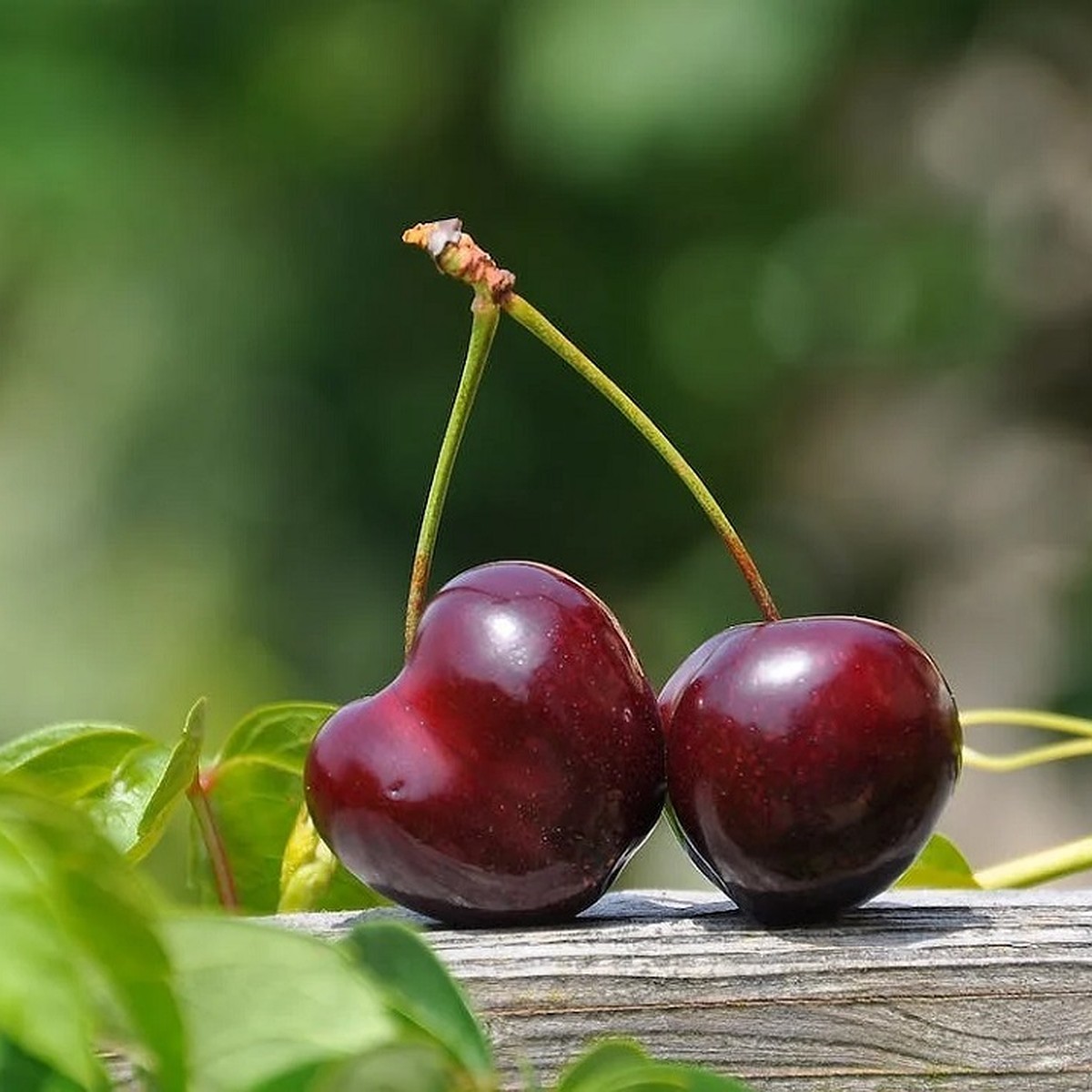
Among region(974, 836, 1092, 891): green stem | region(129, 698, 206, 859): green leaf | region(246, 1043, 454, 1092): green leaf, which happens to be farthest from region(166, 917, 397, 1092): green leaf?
region(974, 836, 1092, 891): green stem

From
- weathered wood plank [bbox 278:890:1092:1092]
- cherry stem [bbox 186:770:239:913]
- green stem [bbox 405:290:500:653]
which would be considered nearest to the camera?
weathered wood plank [bbox 278:890:1092:1092]

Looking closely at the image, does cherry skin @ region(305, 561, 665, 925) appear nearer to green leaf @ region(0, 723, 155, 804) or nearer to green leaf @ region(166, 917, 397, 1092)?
green leaf @ region(0, 723, 155, 804)

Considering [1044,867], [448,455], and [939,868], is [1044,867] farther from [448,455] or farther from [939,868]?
[448,455]

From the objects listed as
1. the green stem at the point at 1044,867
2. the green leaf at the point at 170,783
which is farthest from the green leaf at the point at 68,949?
the green stem at the point at 1044,867

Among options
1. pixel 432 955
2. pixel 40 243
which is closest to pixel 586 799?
pixel 432 955

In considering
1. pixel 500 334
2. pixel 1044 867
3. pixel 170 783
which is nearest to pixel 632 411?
pixel 170 783
